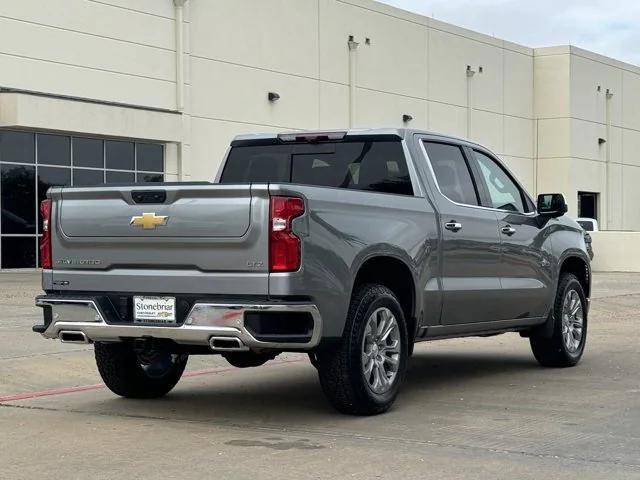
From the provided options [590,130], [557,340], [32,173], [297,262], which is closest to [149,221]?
[297,262]

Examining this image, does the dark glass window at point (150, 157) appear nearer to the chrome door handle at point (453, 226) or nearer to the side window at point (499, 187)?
the side window at point (499, 187)

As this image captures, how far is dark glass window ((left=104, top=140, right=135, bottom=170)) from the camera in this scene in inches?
1310

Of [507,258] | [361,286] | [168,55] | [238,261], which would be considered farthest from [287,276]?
[168,55]

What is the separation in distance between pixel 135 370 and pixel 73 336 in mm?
1083

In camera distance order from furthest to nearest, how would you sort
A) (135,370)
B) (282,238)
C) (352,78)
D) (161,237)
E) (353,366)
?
(352,78), (135,370), (353,366), (161,237), (282,238)

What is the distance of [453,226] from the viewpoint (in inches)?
358

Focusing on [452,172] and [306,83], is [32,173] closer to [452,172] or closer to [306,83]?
[306,83]

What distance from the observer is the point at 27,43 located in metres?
30.7

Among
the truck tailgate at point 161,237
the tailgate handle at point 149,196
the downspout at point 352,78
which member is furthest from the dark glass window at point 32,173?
the tailgate handle at point 149,196

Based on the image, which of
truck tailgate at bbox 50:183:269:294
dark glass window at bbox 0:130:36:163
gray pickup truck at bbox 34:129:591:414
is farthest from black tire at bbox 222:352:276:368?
dark glass window at bbox 0:130:36:163

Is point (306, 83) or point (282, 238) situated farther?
point (306, 83)

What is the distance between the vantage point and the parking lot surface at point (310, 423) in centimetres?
642

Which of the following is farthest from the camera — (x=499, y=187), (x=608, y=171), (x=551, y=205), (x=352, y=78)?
(x=608, y=171)

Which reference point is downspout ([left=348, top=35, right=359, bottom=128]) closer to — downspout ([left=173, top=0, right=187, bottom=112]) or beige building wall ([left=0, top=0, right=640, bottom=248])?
beige building wall ([left=0, top=0, right=640, bottom=248])
